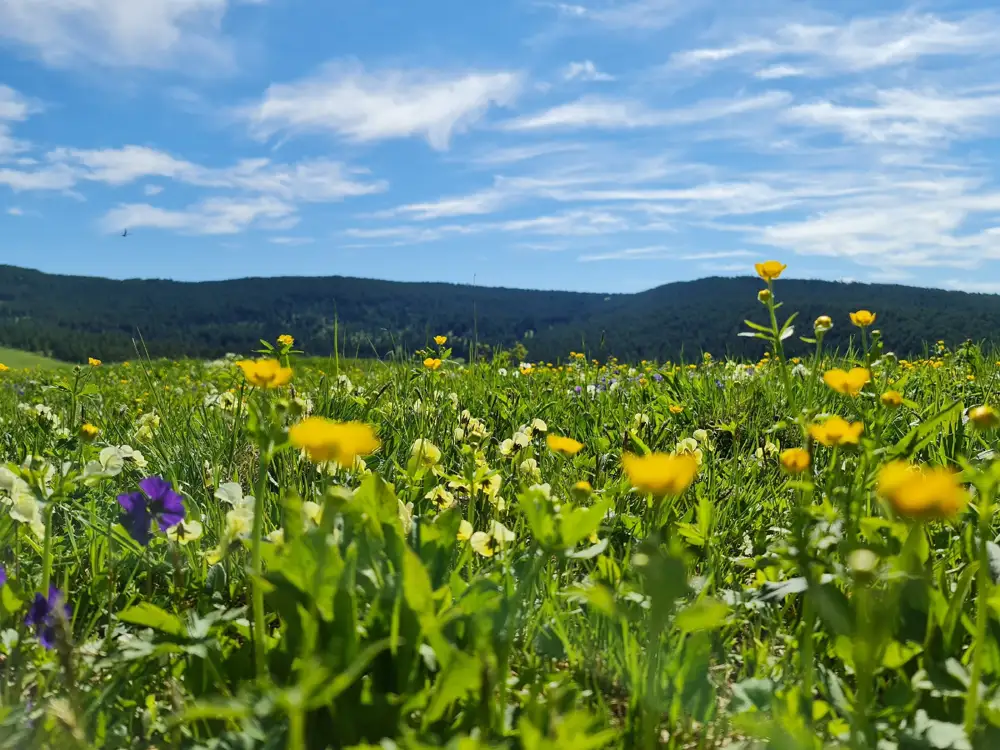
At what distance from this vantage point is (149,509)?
1942 millimetres

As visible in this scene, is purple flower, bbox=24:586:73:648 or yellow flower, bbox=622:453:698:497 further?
purple flower, bbox=24:586:73:648

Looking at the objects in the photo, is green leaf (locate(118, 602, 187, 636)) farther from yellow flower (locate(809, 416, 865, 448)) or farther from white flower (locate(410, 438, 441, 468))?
yellow flower (locate(809, 416, 865, 448))

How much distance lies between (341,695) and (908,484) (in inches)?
36.3

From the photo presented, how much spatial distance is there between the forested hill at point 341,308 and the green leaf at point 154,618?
6573 centimetres

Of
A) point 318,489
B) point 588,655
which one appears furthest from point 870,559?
point 318,489

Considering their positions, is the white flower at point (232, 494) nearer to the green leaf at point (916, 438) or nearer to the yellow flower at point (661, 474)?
the yellow flower at point (661, 474)

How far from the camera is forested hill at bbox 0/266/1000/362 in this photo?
87875 millimetres

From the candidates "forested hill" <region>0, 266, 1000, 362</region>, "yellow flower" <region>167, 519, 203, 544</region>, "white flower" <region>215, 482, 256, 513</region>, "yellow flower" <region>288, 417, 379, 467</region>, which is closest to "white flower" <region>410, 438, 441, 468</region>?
"white flower" <region>215, 482, 256, 513</region>

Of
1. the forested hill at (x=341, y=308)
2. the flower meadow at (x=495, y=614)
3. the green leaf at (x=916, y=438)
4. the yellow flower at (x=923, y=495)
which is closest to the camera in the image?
the yellow flower at (x=923, y=495)

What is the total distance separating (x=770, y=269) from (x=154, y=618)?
6.59ft

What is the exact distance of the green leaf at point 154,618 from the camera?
4.39 ft

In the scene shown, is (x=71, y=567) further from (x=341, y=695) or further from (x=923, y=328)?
(x=923, y=328)

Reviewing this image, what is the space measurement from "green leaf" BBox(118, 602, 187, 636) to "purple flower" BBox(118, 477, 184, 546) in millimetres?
553

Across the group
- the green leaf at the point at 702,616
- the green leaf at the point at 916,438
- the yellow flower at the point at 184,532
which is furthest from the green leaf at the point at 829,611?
the yellow flower at the point at 184,532
